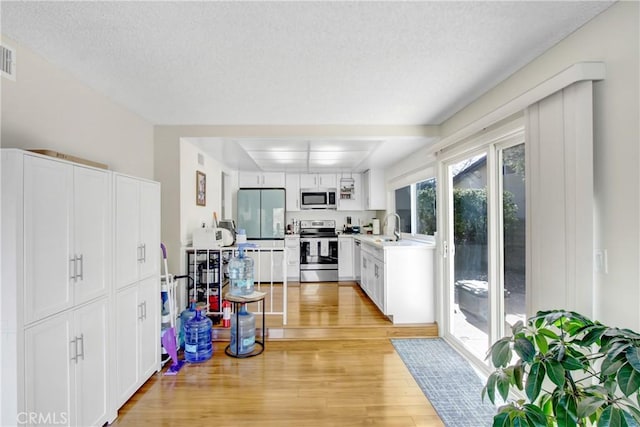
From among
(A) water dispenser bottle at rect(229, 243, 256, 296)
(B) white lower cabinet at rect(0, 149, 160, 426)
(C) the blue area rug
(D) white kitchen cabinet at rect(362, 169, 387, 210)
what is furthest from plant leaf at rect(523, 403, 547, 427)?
(D) white kitchen cabinet at rect(362, 169, 387, 210)

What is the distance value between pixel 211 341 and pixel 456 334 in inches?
101

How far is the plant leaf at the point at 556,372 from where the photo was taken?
1.00 metres

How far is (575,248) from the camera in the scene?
1522 mm

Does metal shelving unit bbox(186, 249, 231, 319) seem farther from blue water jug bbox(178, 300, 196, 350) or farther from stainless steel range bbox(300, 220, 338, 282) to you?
stainless steel range bbox(300, 220, 338, 282)

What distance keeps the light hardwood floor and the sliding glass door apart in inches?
24.9

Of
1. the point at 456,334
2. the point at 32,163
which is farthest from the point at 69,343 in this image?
the point at 456,334

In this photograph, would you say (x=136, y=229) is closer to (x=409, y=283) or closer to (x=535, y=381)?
(x=535, y=381)

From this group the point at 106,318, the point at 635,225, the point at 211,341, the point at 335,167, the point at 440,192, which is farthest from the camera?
the point at 335,167

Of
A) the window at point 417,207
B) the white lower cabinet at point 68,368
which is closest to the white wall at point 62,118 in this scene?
the white lower cabinet at point 68,368

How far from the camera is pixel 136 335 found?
2281 mm

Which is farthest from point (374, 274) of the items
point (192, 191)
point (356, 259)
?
point (192, 191)

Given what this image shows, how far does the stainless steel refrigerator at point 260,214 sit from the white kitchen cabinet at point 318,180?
2.08 ft

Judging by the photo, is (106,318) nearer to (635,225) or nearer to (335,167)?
(635,225)

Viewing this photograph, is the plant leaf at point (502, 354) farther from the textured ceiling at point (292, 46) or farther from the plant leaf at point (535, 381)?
the textured ceiling at point (292, 46)
